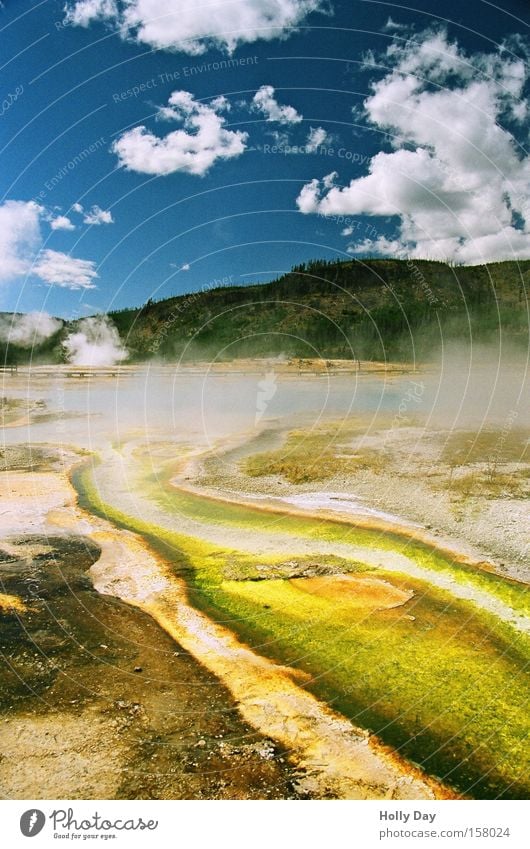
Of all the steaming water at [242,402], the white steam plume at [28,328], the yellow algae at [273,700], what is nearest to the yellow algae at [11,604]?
the yellow algae at [273,700]

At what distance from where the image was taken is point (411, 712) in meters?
6.83

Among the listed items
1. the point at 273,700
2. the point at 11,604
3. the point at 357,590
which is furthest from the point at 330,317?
the point at 273,700

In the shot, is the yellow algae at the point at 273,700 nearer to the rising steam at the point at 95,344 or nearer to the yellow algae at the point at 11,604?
the yellow algae at the point at 11,604

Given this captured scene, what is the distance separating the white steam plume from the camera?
71062mm

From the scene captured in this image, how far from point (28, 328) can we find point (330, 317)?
4622 centimetres

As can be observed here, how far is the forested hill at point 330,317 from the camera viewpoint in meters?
78.8

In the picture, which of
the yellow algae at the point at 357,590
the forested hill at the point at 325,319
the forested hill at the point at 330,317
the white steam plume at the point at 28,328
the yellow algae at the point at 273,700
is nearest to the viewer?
the yellow algae at the point at 273,700

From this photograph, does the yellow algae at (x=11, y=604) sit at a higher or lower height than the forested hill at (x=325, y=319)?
lower

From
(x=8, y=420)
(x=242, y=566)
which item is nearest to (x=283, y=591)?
(x=242, y=566)

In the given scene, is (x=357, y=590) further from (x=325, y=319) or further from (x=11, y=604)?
(x=325, y=319)

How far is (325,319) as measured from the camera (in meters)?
95.7

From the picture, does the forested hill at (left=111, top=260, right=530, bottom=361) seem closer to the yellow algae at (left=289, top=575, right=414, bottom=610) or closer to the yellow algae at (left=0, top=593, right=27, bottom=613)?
the yellow algae at (left=289, top=575, right=414, bottom=610)

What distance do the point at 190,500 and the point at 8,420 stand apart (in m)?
18.0

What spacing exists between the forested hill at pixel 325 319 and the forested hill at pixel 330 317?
0.56ft
